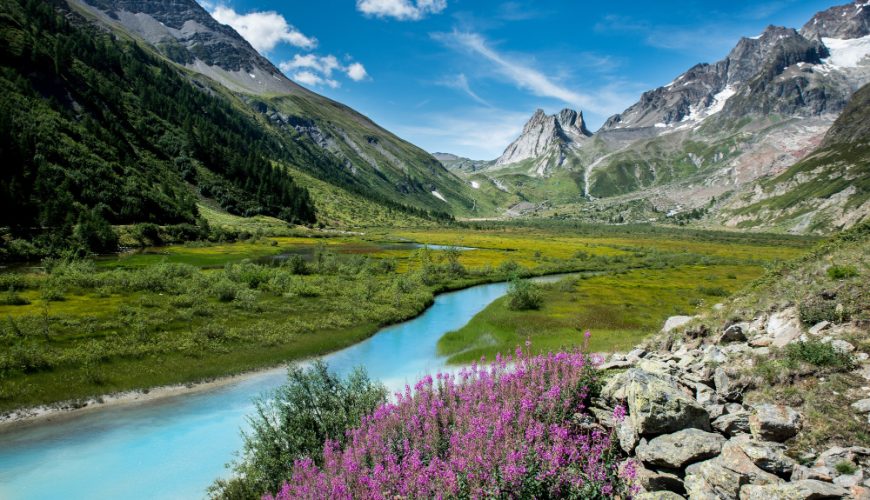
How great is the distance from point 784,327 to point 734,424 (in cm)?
703

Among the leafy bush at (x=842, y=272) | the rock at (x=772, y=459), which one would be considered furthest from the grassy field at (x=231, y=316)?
the rock at (x=772, y=459)

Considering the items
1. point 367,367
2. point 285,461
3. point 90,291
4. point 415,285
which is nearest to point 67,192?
point 90,291

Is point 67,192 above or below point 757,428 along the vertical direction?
above

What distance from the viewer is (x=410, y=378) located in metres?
33.4

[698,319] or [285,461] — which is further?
[698,319]

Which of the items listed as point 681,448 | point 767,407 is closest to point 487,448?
point 681,448

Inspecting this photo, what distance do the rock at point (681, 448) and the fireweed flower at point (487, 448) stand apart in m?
0.79

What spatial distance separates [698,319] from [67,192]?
131 meters

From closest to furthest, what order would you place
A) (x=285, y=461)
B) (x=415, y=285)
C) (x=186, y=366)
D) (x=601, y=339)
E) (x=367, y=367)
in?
(x=285, y=461) → (x=186, y=366) → (x=367, y=367) → (x=601, y=339) → (x=415, y=285)

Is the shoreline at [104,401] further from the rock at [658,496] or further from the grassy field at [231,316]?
the rock at [658,496]

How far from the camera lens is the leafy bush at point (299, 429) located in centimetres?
1684

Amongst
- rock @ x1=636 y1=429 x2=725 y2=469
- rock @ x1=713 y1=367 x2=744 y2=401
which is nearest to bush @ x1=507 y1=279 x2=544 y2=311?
rock @ x1=713 y1=367 x2=744 y2=401

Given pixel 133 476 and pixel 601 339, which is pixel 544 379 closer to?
pixel 133 476

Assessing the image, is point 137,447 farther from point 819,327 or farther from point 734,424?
point 819,327
